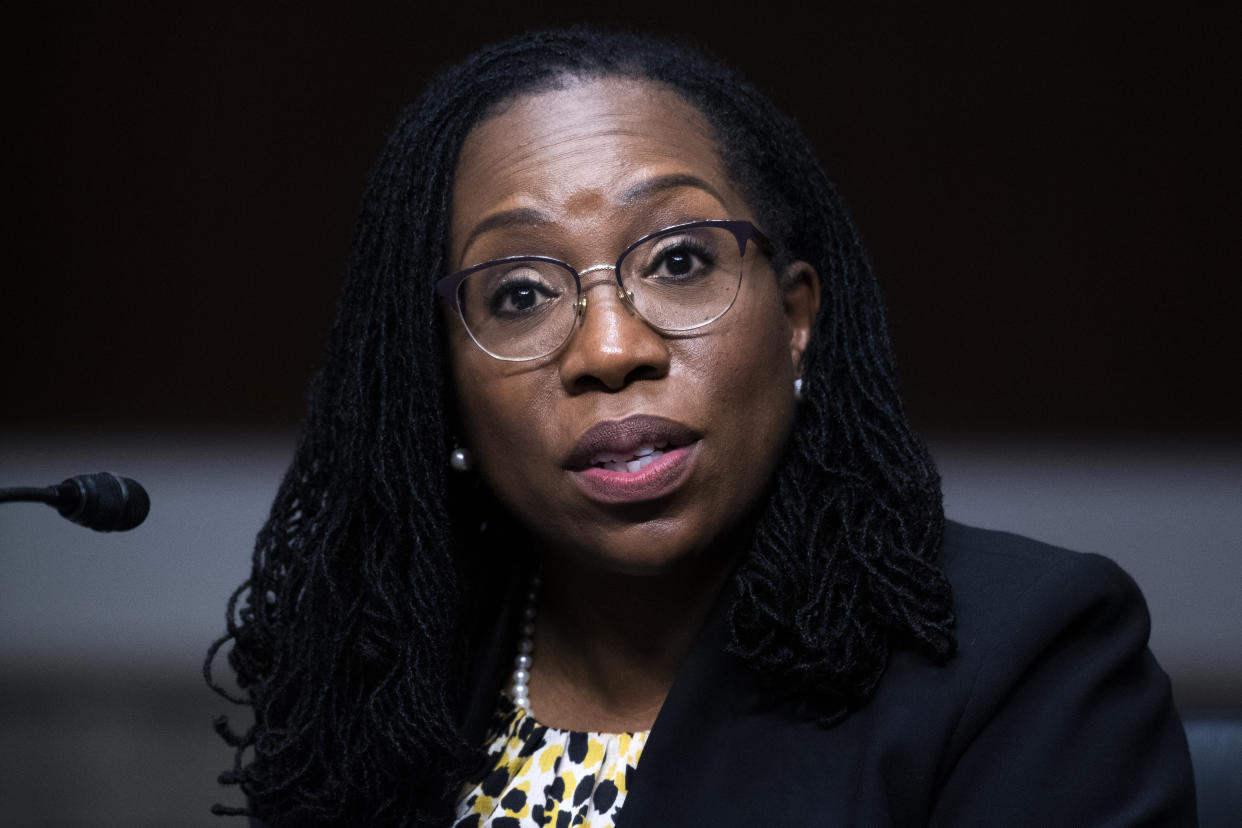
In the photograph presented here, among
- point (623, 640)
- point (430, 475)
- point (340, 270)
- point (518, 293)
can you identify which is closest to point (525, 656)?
point (623, 640)

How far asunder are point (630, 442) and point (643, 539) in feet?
0.36

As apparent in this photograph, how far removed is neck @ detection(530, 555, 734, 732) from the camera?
1.63 metres

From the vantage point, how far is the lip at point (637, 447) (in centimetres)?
142

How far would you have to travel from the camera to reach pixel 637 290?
1472mm

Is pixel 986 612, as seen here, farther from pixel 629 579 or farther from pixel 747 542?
pixel 629 579

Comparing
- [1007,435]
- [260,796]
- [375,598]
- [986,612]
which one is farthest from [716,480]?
[1007,435]

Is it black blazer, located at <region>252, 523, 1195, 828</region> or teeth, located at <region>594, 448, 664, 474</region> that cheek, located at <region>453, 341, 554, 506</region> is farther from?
black blazer, located at <region>252, 523, 1195, 828</region>

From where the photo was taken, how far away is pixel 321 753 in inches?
64.1

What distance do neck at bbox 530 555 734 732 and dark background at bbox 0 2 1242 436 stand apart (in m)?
1.45

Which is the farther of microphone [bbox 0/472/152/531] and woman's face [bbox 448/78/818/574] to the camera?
woman's face [bbox 448/78/818/574]

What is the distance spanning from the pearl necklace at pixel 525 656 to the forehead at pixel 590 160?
0.49 metres

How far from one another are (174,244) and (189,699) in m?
1.02

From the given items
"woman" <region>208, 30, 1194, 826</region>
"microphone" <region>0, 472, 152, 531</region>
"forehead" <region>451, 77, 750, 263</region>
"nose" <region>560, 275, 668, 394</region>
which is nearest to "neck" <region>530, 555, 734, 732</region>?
"woman" <region>208, 30, 1194, 826</region>

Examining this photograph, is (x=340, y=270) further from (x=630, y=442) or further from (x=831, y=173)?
(x=630, y=442)
